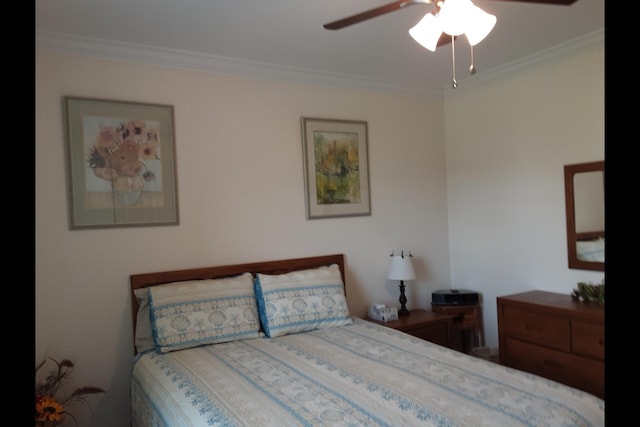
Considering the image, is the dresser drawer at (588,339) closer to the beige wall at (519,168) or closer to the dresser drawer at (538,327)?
the dresser drawer at (538,327)

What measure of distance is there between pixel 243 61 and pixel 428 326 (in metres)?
2.27

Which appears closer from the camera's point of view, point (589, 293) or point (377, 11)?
point (377, 11)

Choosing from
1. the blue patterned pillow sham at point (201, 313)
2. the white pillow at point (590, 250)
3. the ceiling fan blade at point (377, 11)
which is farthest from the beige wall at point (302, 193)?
the ceiling fan blade at point (377, 11)

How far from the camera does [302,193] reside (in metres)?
3.19

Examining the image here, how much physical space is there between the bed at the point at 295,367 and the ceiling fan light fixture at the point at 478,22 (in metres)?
1.35

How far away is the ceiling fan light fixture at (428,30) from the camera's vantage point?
5.24ft

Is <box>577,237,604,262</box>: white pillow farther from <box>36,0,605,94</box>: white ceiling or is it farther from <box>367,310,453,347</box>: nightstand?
<box>36,0,605,94</box>: white ceiling

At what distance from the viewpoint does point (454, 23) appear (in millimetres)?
1507

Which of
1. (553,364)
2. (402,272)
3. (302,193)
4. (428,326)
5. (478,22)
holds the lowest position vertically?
(553,364)

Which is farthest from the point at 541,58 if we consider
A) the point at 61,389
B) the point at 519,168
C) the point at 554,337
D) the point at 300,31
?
the point at 61,389

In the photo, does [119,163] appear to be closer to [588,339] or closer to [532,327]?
[532,327]

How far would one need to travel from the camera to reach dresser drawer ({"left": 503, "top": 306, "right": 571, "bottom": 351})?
259 centimetres
